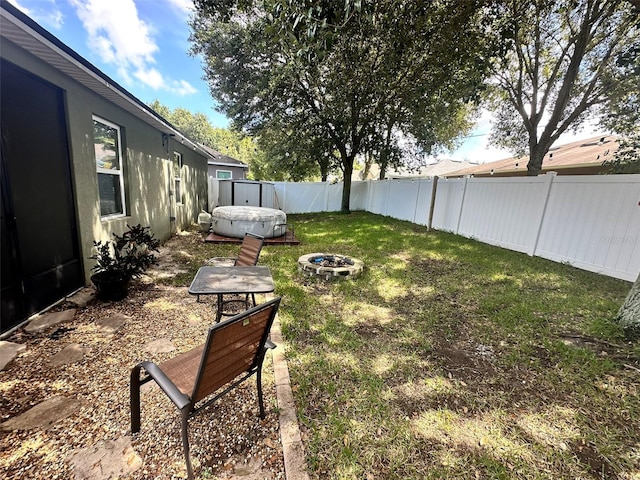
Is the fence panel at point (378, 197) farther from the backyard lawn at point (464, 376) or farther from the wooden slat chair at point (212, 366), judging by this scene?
the wooden slat chair at point (212, 366)

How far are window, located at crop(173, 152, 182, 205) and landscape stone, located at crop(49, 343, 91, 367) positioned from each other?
20.4ft

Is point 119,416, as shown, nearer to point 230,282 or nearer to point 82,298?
point 230,282

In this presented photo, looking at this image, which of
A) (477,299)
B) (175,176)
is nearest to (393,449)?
(477,299)

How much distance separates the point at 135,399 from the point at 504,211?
26.8 ft

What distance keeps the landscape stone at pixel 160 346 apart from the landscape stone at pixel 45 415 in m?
0.69

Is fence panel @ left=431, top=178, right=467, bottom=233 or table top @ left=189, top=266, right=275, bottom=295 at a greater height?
fence panel @ left=431, top=178, right=467, bottom=233

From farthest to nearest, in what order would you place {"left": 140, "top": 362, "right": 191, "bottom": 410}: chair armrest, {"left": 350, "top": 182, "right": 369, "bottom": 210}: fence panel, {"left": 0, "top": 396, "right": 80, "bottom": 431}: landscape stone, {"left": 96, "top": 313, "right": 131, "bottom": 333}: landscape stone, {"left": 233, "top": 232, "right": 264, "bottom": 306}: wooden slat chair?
{"left": 350, "top": 182, "right": 369, "bottom": 210}: fence panel
{"left": 233, "top": 232, "right": 264, "bottom": 306}: wooden slat chair
{"left": 96, "top": 313, "right": 131, "bottom": 333}: landscape stone
{"left": 0, "top": 396, "right": 80, "bottom": 431}: landscape stone
{"left": 140, "top": 362, "right": 191, "bottom": 410}: chair armrest

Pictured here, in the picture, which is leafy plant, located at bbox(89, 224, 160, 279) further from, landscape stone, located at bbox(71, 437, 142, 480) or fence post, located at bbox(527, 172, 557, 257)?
fence post, located at bbox(527, 172, 557, 257)

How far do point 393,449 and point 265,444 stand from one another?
2.79 feet

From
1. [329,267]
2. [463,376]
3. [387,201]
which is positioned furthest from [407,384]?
[387,201]

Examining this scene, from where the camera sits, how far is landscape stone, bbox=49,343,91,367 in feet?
8.03

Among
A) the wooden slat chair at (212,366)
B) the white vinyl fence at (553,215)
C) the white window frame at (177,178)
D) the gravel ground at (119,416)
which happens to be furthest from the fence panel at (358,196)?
the wooden slat chair at (212,366)

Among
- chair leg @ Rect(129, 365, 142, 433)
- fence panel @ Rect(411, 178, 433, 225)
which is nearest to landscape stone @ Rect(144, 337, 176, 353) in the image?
chair leg @ Rect(129, 365, 142, 433)

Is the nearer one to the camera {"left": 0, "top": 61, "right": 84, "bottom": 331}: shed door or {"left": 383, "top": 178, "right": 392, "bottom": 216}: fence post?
{"left": 0, "top": 61, "right": 84, "bottom": 331}: shed door
